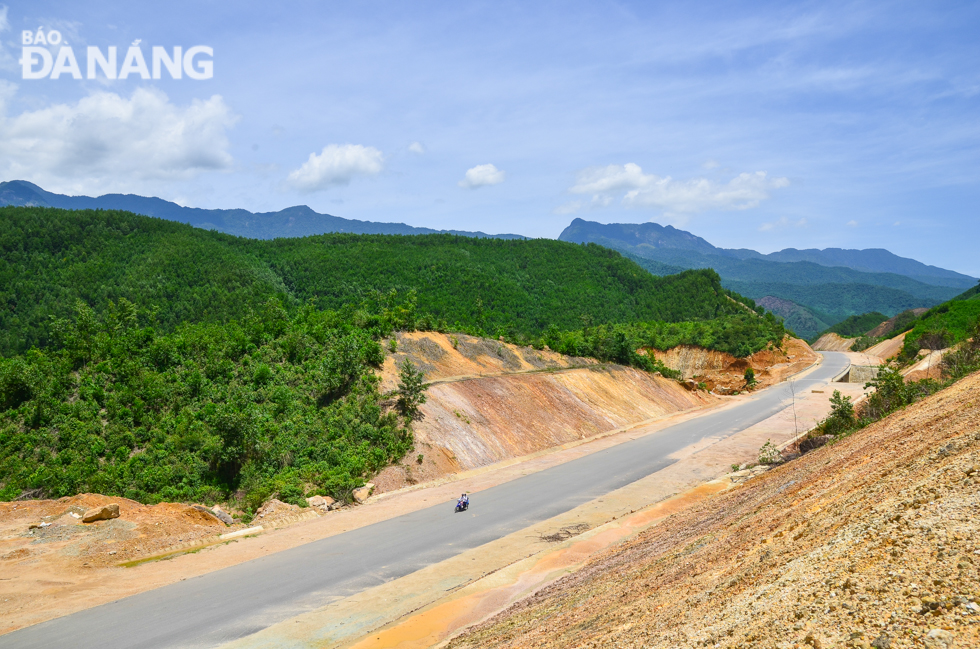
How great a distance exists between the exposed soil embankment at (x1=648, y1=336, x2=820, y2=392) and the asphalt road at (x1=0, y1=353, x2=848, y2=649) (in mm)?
44281

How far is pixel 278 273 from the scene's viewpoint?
80.8 meters

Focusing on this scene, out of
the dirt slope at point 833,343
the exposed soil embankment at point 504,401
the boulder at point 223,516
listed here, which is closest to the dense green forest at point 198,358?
the boulder at point 223,516

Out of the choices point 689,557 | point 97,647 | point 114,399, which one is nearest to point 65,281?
point 114,399

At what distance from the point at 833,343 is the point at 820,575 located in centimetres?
13057

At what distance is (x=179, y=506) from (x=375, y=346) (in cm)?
1442

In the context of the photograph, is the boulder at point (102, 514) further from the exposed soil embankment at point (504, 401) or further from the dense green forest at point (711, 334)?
the dense green forest at point (711, 334)

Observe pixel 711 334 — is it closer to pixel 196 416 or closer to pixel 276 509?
pixel 196 416

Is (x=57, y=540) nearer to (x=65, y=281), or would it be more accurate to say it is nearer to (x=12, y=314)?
(x=12, y=314)

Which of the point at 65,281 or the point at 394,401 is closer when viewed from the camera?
the point at 394,401

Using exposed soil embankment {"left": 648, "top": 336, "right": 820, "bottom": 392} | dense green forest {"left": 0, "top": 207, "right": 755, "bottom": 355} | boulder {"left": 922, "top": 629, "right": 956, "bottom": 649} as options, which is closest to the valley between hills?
boulder {"left": 922, "top": 629, "right": 956, "bottom": 649}

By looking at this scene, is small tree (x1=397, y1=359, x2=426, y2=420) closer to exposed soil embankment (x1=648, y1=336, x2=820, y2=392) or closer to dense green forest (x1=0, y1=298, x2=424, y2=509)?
dense green forest (x1=0, y1=298, x2=424, y2=509)

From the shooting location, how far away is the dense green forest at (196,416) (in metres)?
22.1

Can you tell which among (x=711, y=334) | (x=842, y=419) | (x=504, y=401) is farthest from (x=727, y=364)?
(x=842, y=419)

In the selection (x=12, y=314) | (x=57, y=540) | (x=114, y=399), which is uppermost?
(x=12, y=314)
